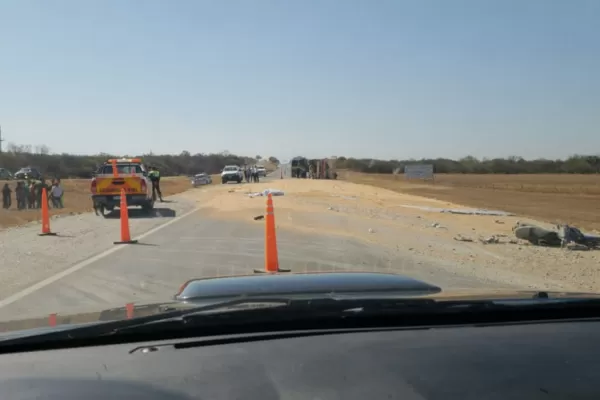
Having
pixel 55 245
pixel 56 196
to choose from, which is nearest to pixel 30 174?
pixel 56 196

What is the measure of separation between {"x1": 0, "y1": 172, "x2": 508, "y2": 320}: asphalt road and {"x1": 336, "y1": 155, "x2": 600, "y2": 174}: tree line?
109942 millimetres

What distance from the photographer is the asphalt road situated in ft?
28.8

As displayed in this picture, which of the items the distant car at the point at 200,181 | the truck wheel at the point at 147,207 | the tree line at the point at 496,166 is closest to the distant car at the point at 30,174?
the distant car at the point at 200,181

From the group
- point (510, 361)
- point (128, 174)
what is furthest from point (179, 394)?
point (128, 174)

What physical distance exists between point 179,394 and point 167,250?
447 inches

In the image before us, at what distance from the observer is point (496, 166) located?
14712 centimetres

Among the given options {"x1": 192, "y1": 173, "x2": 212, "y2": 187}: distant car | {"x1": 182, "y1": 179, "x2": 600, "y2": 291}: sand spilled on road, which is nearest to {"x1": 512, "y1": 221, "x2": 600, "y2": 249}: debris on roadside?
{"x1": 182, "y1": 179, "x2": 600, "y2": 291}: sand spilled on road

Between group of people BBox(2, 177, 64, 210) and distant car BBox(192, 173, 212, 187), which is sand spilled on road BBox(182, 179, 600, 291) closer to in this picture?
group of people BBox(2, 177, 64, 210)

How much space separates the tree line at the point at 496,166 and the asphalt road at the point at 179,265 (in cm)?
10994

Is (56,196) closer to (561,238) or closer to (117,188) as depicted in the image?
(117,188)

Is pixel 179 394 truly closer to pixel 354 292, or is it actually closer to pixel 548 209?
pixel 354 292

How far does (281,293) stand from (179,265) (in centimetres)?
771

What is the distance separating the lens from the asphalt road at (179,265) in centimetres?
877

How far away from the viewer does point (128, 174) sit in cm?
2447
